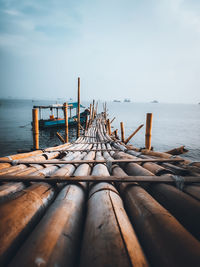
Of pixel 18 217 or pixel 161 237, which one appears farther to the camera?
pixel 18 217

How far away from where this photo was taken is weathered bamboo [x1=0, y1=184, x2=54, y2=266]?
1.06 m

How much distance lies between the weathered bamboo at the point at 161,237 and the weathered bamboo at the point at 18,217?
1169 millimetres

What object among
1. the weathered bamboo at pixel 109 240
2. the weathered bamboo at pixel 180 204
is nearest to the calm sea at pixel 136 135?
the weathered bamboo at pixel 180 204

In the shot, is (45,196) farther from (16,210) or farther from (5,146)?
(5,146)

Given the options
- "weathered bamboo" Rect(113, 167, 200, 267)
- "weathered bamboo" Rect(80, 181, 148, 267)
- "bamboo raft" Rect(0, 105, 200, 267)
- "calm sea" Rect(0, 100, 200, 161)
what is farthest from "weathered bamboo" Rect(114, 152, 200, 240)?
"calm sea" Rect(0, 100, 200, 161)

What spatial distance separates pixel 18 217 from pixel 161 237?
4.58 feet

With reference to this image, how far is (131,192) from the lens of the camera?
1.89 m

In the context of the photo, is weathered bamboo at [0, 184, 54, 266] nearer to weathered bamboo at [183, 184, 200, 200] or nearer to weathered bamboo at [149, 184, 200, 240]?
weathered bamboo at [149, 184, 200, 240]

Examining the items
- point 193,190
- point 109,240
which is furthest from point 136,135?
point 109,240

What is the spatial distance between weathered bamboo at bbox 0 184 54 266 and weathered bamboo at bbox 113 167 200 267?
1.17 m

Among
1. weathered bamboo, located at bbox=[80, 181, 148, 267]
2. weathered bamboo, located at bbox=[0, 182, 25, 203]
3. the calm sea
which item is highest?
weathered bamboo, located at bbox=[80, 181, 148, 267]

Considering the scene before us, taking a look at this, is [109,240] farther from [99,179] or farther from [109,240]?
[99,179]

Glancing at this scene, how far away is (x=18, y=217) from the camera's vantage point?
1.28 meters

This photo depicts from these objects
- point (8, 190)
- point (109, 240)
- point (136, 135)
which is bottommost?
point (136, 135)
